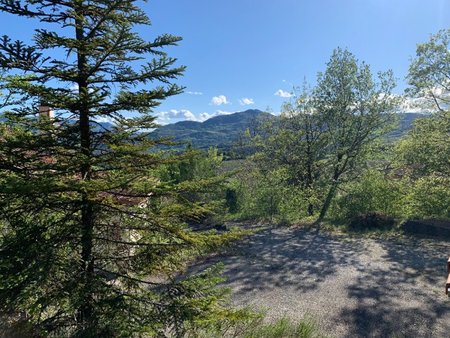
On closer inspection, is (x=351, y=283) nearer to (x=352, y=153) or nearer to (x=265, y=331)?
(x=265, y=331)

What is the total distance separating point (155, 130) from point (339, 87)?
708 inches

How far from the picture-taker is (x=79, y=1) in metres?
3.27

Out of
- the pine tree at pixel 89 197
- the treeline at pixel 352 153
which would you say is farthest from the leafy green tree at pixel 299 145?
the pine tree at pixel 89 197

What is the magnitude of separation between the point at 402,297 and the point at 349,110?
13218 millimetres

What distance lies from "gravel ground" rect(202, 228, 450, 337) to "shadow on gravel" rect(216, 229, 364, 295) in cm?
3

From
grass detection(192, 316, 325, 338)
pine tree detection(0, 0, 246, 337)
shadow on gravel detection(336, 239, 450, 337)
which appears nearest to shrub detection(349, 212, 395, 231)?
shadow on gravel detection(336, 239, 450, 337)

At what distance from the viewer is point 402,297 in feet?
29.0

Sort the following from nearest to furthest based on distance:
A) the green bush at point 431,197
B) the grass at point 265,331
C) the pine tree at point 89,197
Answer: the pine tree at point 89,197
the grass at point 265,331
the green bush at point 431,197

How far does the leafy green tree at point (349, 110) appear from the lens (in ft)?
63.6

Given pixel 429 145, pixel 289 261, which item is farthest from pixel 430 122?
pixel 289 261

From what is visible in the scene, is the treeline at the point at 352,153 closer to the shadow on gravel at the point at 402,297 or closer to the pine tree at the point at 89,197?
the shadow on gravel at the point at 402,297

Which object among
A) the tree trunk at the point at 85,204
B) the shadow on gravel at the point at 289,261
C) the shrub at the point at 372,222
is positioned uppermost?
the tree trunk at the point at 85,204

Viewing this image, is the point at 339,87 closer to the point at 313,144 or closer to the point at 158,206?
the point at 313,144

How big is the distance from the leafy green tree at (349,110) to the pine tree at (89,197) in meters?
17.4
